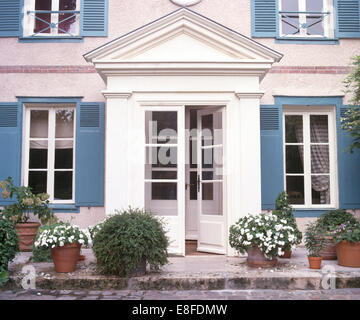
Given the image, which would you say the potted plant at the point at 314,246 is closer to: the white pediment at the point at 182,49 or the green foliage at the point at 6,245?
the white pediment at the point at 182,49

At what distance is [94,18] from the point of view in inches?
288

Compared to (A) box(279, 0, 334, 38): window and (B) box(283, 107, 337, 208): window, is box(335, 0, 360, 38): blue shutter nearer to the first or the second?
(A) box(279, 0, 334, 38): window

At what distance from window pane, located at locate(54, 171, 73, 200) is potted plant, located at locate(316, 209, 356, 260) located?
436 centimetres

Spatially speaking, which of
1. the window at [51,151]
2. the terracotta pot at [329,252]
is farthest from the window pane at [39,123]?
the terracotta pot at [329,252]

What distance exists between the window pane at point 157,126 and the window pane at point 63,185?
2004 millimetres

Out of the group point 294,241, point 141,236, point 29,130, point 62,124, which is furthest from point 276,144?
point 29,130

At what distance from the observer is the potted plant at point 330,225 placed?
5695 millimetres

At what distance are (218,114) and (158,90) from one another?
1.04m

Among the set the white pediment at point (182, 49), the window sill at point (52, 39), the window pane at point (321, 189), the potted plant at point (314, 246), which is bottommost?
the potted plant at point (314, 246)

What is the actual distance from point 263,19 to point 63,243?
5.32 metres

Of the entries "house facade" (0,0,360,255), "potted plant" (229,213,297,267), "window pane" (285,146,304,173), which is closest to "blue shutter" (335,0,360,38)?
"house facade" (0,0,360,255)

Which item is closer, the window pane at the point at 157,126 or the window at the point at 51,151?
the window pane at the point at 157,126

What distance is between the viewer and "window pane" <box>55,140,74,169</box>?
286 inches

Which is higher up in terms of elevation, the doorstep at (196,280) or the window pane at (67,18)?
the window pane at (67,18)
